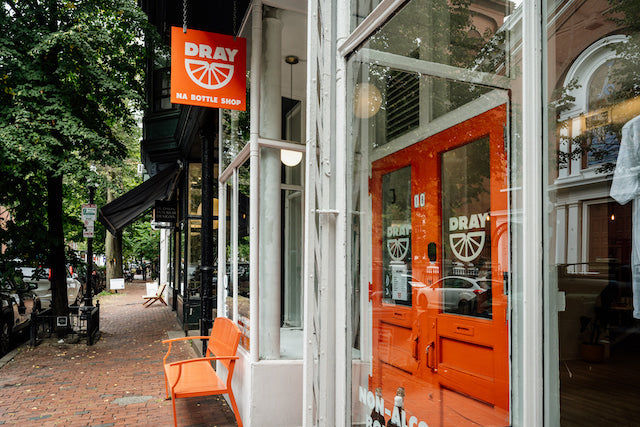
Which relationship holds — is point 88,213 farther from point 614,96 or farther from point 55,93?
point 614,96

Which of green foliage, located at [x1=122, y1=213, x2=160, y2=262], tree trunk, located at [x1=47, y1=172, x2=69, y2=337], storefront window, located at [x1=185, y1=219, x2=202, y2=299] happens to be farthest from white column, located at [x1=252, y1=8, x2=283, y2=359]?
green foliage, located at [x1=122, y1=213, x2=160, y2=262]

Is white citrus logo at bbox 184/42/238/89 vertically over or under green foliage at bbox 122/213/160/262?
over

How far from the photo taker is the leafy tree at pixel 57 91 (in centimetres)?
948

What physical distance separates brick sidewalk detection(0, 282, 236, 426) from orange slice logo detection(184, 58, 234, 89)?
401cm

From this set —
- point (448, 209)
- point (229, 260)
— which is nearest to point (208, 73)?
point (229, 260)

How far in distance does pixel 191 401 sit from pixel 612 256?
516 cm

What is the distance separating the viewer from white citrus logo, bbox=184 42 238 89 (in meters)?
5.99

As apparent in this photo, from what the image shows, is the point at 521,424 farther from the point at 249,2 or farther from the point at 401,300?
the point at 249,2

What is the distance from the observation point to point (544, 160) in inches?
87.2

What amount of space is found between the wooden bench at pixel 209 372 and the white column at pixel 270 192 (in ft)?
1.24

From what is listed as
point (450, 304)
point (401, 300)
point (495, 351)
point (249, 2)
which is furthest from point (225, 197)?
point (495, 351)

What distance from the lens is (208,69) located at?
6055mm

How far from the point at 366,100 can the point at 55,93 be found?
839cm

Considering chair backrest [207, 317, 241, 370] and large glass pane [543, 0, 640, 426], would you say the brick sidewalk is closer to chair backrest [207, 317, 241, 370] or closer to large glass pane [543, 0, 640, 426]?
chair backrest [207, 317, 241, 370]
